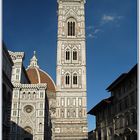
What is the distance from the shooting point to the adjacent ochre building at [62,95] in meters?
53.4

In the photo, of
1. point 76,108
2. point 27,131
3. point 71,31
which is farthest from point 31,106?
point 71,31

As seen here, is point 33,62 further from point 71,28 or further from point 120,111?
point 120,111

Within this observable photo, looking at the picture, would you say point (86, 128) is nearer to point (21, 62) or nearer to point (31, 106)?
point (31, 106)

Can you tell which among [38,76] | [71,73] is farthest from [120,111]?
[38,76]

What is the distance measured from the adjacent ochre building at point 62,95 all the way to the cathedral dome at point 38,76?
3073cm

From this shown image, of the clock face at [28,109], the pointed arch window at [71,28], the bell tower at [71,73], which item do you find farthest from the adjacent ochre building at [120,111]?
the pointed arch window at [71,28]

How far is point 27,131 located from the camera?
53.5m

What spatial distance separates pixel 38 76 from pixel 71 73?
35.3 m

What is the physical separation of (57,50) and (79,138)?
1900 centimetres

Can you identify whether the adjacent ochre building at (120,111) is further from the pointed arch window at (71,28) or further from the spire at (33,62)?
the spire at (33,62)

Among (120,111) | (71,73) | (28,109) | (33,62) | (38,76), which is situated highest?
(33,62)

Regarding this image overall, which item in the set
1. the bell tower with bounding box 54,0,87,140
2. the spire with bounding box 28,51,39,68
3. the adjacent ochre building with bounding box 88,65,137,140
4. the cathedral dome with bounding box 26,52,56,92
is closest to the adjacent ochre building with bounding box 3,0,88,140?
A: the bell tower with bounding box 54,0,87,140

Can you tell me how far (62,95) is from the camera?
55.9 metres

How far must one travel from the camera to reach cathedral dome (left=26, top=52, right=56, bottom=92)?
294 ft
